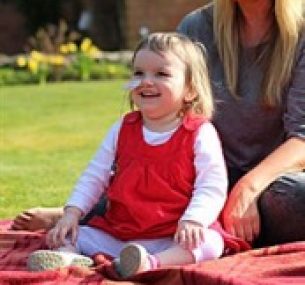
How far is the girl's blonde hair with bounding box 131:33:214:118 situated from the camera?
3932 mm

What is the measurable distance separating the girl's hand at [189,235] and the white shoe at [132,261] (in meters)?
0.15

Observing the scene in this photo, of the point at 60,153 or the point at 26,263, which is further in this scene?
the point at 60,153

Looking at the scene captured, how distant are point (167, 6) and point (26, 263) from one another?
1605cm

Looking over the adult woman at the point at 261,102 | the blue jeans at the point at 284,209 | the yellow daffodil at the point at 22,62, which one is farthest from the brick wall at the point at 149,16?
the blue jeans at the point at 284,209

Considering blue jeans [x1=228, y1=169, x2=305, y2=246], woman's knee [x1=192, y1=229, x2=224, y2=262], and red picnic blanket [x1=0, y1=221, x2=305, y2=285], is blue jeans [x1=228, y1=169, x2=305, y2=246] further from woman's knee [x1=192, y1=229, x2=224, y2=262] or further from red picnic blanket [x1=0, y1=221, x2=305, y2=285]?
woman's knee [x1=192, y1=229, x2=224, y2=262]

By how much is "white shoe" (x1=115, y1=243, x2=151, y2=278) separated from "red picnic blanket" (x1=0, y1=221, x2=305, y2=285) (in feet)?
0.10

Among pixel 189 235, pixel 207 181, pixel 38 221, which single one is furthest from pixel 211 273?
pixel 38 221

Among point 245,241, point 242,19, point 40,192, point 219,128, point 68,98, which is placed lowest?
point 68,98

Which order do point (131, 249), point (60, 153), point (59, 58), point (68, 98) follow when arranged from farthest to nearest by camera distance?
point (59, 58) → point (68, 98) → point (60, 153) → point (131, 249)

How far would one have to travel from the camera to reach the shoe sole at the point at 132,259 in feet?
11.5

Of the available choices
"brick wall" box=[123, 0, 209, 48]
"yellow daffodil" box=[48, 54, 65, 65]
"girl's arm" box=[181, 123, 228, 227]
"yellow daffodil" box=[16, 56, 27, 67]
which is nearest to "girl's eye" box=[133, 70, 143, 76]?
"girl's arm" box=[181, 123, 228, 227]

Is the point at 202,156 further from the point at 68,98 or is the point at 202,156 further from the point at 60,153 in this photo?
the point at 68,98

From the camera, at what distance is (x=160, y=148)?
393cm

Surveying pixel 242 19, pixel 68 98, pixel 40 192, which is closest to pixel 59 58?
pixel 68 98
